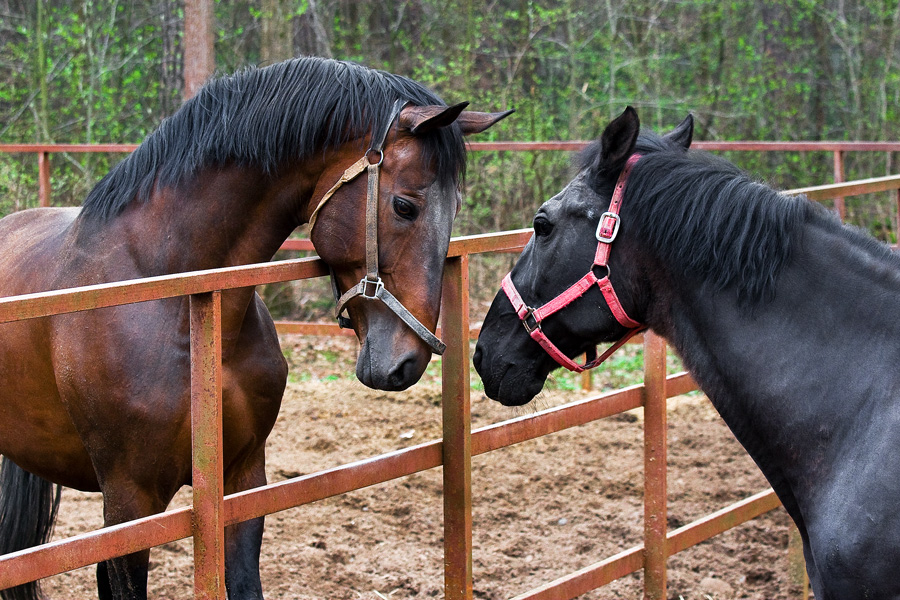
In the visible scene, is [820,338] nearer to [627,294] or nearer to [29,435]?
[627,294]

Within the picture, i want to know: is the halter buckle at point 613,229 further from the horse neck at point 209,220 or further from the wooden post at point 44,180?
the wooden post at point 44,180

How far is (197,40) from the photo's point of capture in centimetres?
699

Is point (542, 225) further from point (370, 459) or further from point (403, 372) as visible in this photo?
point (370, 459)

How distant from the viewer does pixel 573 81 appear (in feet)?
33.4

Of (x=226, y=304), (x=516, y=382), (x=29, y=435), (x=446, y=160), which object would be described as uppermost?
(x=446, y=160)

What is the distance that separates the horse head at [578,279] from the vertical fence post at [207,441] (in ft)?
2.65

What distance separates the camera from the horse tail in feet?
10.8

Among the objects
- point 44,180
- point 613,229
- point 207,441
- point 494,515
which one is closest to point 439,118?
point 613,229

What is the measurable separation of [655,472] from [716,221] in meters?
1.37

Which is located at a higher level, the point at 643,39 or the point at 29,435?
the point at 643,39

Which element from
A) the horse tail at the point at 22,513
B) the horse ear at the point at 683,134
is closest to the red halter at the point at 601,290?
the horse ear at the point at 683,134

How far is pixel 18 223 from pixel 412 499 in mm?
2346

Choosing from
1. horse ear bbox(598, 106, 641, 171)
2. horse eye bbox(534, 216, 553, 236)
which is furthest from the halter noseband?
horse ear bbox(598, 106, 641, 171)

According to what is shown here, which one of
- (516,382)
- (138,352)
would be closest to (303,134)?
(138,352)
